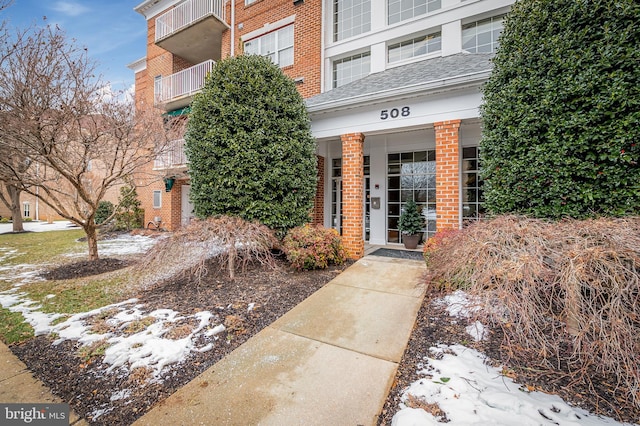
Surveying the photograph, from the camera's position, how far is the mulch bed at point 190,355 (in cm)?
223

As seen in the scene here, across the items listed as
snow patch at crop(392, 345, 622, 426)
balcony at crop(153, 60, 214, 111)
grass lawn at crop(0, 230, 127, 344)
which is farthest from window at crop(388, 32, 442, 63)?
grass lawn at crop(0, 230, 127, 344)

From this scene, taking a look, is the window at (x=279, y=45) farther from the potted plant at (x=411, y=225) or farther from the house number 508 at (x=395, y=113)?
the potted plant at (x=411, y=225)

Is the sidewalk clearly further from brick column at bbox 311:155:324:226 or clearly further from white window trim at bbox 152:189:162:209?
white window trim at bbox 152:189:162:209

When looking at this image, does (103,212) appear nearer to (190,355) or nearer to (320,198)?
(320,198)

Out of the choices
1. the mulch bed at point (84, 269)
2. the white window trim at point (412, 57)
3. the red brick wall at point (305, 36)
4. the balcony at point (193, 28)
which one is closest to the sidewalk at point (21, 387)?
the mulch bed at point (84, 269)

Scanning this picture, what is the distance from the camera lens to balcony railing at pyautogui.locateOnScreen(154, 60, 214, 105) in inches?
476

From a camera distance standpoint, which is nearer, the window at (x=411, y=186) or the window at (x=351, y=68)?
the window at (x=411, y=186)

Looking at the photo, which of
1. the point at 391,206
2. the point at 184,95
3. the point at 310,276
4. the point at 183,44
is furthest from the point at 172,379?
the point at 183,44

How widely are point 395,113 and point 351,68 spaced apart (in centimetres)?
429

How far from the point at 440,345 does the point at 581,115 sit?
12.3 ft

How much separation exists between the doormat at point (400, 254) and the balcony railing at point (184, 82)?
10.5 metres

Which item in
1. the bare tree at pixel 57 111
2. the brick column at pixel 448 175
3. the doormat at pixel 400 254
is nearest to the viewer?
the bare tree at pixel 57 111

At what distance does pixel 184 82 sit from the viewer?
12484 mm

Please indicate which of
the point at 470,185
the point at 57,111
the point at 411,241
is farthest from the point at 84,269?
the point at 470,185
